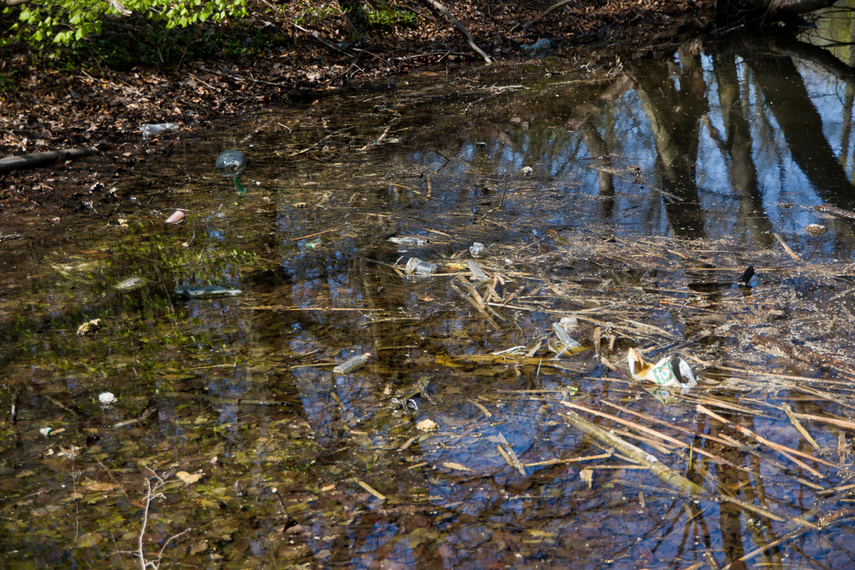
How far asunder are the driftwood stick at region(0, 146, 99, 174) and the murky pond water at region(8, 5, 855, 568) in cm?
73

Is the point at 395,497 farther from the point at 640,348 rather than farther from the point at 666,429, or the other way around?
the point at 640,348

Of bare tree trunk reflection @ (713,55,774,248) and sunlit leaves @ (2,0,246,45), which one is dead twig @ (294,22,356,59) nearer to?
sunlit leaves @ (2,0,246,45)

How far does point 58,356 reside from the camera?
345cm

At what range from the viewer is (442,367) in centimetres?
322

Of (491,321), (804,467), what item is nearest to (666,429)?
(804,467)

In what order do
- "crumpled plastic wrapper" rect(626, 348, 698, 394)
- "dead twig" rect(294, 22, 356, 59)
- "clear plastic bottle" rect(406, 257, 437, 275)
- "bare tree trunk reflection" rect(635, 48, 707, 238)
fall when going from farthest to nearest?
"dead twig" rect(294, 22, 356, 59), "bare tree trunk reflection" rect(635, 48, 707, 238), "clear plastic bottle" rect(406, 257, 437, 275), "crumpled plastic wrapper" rect(626, 348, 698, 394)

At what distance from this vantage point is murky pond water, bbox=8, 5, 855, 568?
7.46 feet

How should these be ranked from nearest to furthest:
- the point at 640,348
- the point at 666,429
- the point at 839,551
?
the point at 839,551 → the point at 666,429 → the point at 640,348

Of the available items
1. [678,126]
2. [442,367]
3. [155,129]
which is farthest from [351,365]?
[155,129]

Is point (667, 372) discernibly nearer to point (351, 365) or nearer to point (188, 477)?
point (351, 365)

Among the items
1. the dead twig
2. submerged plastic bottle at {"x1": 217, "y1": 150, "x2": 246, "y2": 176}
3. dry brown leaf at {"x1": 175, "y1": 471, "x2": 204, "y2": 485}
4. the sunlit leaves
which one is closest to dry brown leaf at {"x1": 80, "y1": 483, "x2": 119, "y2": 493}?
dry brown leaf at {"x1": 175, "y1": 471, "x2": 204, "y2": 485}

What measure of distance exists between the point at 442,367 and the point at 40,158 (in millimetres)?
5733

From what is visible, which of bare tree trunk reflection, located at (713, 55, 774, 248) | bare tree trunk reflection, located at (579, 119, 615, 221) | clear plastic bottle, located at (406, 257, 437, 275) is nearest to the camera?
clear plastic bottle, located at (406, 257, 437, 275)

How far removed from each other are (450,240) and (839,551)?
310cm
